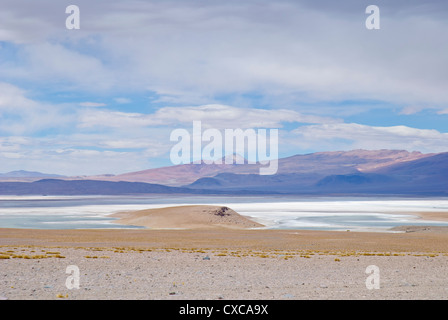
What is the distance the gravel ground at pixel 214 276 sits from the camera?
13188 mm

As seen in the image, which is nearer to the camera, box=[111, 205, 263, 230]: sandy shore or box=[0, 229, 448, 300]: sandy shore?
box=[0, 229, 448, 300]: sandy shore

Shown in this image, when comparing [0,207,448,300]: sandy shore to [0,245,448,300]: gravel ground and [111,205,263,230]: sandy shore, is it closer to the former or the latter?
[0,245,448,300]: gravel ground

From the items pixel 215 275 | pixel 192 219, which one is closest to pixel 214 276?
pixel 215 275

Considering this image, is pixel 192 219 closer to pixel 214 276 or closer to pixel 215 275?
pixel 215 275

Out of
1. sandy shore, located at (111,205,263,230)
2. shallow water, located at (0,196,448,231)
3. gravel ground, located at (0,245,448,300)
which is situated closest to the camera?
gravel ground, located at (0,245,448,300)

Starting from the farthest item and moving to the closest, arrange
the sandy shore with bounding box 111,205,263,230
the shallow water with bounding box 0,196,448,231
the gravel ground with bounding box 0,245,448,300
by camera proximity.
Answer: the sandy shore with bounding box 111,205,263,230, the shallow water with bounding box 0,196,448,231, the gravel ground with bounding box 0,245,448,300

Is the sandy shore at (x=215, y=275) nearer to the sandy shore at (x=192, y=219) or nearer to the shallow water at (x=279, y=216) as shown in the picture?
the shallow water at (x=279, y=216)

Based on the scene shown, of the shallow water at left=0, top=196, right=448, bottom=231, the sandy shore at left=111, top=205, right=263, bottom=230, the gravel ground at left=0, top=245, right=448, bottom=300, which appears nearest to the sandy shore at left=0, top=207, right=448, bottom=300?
the gravel ground at left=0, top=245, right=448, bottom=300

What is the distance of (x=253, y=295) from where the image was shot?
13.0 m

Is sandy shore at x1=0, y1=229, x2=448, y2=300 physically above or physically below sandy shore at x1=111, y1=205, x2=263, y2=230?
below

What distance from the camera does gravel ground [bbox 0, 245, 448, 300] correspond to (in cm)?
1319
